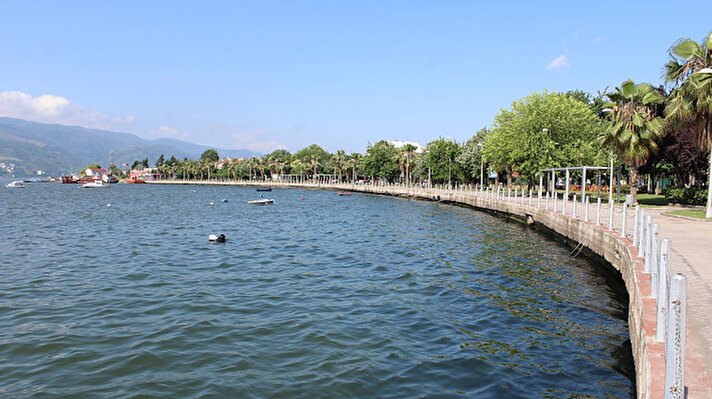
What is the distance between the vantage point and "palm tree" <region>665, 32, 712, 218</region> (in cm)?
2505

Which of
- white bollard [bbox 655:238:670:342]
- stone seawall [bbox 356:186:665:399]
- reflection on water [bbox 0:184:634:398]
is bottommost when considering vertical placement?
reflection on water [bbox 0:184:634:398]

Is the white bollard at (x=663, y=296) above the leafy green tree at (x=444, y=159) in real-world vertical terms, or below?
below

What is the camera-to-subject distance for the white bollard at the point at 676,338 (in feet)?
14.0

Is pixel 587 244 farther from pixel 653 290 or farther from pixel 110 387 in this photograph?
pixel 110 387

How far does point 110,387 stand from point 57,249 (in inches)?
706

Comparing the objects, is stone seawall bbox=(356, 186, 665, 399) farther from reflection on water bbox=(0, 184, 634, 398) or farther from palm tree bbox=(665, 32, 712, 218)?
palm tree bbox=(665, 32, 712, 218)

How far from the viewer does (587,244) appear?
68.6 ft

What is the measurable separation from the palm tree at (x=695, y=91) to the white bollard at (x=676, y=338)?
25.1 m

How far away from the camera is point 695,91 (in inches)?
997

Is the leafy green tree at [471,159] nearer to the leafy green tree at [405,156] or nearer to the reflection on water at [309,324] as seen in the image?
the leafy green tree at [405,156]

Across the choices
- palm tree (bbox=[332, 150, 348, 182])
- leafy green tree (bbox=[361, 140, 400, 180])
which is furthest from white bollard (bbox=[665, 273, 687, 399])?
palm tree (bbox=[332, 150, 348, 182])

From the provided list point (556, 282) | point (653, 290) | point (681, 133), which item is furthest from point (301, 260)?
point (681, 133)

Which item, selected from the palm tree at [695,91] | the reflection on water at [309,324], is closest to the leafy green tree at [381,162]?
the palm tree at [695,91]

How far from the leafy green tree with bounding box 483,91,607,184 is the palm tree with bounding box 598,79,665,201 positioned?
11.9 meters
